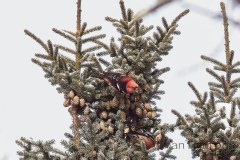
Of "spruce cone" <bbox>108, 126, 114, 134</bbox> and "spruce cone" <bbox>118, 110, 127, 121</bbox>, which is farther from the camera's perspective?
"spruce cone" <bbox>118, 110, 127, 121</bbox>

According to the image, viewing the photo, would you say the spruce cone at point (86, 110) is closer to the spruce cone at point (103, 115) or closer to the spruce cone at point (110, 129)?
the spruce cone at point (103, 115)

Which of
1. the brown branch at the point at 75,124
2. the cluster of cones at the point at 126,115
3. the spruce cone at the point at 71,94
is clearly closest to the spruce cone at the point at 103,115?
the cluster of cones at the point at 126,115

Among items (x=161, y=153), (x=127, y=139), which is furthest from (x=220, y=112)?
(x=127, y=139)

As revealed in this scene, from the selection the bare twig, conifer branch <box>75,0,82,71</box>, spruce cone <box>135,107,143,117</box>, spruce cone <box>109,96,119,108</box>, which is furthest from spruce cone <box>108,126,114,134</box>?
the bare twig

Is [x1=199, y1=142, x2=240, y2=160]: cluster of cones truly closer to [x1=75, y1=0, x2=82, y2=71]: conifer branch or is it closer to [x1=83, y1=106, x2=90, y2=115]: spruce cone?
[x1=83, y1=106, x2=90, y2=115]: spruce cone

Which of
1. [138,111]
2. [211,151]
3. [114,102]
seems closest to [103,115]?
[114,102]

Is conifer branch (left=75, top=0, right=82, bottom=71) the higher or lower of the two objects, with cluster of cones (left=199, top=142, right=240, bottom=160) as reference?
higher

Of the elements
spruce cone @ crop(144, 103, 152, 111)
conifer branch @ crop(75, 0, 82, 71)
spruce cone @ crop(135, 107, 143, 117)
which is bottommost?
spruce cone @ crop(135, 107, 143, 117)

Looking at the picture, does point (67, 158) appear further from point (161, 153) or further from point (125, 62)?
point (125, 62)
